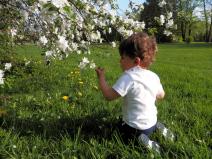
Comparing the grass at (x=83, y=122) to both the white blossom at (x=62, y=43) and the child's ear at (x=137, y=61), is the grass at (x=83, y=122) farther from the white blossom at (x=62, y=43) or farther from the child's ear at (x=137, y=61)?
the white blossom at (x=62, y=43)

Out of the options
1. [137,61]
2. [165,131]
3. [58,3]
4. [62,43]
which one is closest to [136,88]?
[137,61]

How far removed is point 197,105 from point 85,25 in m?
1.59

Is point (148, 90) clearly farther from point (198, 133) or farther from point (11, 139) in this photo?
point (11, 139)

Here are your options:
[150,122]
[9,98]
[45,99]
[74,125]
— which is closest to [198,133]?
[150,122]

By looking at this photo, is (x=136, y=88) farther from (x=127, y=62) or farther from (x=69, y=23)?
(x=69, y=23)

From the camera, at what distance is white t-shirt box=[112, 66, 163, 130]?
3.46 m

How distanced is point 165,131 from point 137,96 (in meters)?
0.34

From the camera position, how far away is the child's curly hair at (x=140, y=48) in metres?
3.50

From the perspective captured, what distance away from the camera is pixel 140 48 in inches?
138

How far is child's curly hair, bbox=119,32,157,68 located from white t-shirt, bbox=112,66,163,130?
9 centimetres

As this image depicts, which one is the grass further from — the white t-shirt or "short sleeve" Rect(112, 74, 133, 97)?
"short sleeve" Rect(112, 74, 133, 97)

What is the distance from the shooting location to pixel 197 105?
4.82m

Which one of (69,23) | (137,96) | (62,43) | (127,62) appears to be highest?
(69,23)

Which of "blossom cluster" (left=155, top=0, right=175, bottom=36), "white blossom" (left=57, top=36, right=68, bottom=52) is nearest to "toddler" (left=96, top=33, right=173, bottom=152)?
"white blossom" (left=57, top=36, right=68, bottom=52)
